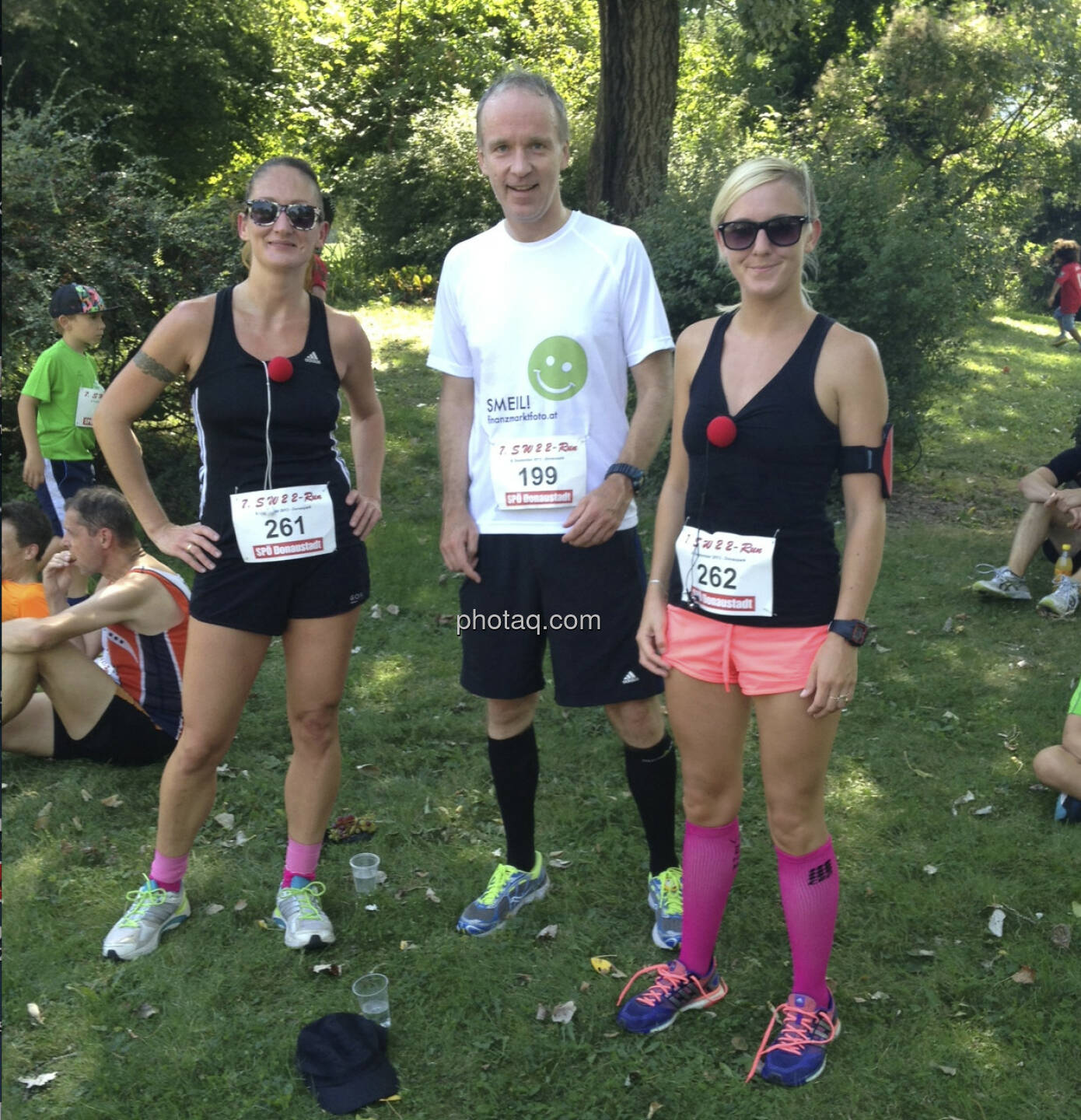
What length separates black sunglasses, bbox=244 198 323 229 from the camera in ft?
10.0

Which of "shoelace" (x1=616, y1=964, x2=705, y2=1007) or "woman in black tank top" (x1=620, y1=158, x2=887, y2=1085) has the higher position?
"woman in black tank top" (x1=620, y1=158, x2=887, y2=1085)

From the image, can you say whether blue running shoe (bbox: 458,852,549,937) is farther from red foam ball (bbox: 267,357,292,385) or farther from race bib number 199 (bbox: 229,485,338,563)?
red foam ball (bbox: 267,357,292,385)

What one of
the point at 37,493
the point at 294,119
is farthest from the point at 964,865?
the point at 294,119

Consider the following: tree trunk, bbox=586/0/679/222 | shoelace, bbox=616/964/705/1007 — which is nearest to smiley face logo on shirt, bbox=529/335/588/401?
shoelace, bbox=616/964/705/1007

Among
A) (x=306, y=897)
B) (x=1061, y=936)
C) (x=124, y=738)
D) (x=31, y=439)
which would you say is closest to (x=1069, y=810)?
(x=1061, y=936)

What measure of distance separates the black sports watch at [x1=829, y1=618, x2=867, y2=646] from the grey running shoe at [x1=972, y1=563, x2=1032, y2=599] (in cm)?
443

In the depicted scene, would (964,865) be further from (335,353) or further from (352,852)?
(335,353)

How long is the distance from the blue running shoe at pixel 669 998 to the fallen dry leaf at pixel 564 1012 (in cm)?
14

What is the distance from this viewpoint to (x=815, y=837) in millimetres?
2793

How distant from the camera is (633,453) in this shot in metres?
3.13

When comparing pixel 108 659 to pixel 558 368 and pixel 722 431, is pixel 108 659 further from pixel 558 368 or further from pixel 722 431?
pixel 722 431

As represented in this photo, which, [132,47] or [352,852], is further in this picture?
[132,47]

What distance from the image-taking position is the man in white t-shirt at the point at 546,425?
3.05m

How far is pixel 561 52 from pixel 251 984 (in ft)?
64.1
